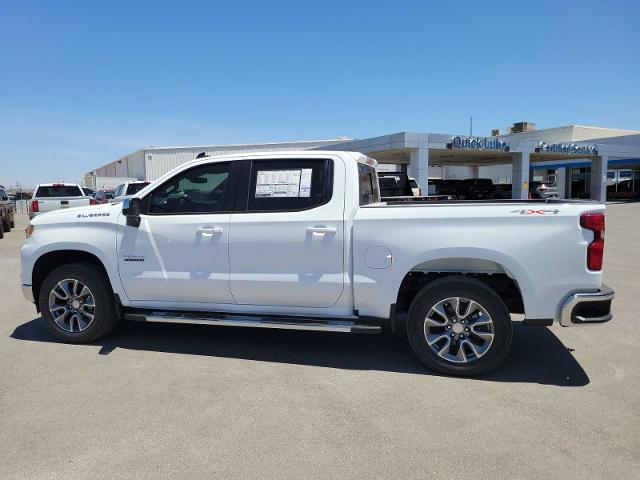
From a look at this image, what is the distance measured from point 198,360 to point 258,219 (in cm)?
150

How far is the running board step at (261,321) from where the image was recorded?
4.51 m

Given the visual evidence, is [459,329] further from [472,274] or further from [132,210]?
[132,210]

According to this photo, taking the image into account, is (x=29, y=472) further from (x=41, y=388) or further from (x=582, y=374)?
(x=582, y=374)

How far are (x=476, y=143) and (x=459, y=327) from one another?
27906 millimetres

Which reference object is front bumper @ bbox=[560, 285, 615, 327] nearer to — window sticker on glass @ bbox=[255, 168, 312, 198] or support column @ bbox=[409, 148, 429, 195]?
window sticker on glass @ bbox=[255, 168, 312, 198]

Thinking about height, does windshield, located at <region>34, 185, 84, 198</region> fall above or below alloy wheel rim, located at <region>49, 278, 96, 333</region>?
above

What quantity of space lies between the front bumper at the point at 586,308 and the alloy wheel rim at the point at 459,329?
602 millimetres

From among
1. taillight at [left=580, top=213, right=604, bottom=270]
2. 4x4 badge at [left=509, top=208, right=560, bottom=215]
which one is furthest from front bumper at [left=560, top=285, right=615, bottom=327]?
4x4 badge at [left=509, top=208, right=560, bottom=215]

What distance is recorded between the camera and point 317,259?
458 centimetres

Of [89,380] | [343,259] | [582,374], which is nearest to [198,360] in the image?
[89,380]

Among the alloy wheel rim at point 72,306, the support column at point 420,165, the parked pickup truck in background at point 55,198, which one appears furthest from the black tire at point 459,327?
the support column at point 420,165

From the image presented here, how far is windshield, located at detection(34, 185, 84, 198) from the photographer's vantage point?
59.6 feet

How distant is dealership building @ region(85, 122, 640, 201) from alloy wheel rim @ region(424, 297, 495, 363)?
12041 mm

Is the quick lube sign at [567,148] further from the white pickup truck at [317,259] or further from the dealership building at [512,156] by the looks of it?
the white pickup truck at [317,259]
